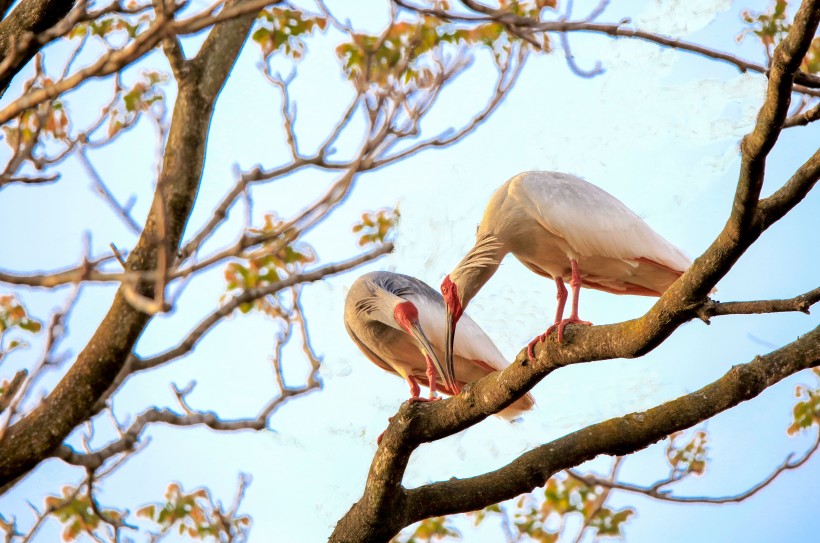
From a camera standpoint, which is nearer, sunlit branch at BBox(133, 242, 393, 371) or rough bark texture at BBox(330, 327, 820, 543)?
sunlit branch at BBox(133, 242, 393, 371)

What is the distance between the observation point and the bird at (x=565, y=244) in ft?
17.0

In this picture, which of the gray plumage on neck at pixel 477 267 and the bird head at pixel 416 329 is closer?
the gray plumage on neck at pixel 477 267

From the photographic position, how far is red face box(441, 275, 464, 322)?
19.2 feet

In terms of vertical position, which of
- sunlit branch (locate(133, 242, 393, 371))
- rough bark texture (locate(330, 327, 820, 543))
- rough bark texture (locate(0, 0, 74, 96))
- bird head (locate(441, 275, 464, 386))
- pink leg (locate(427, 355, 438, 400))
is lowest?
sunlit branch (locate(133, 242, 393, 371))

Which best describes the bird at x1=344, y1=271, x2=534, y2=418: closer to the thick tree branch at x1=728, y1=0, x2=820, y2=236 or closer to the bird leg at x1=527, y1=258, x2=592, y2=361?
the bird leg at x1=527, y1=258, x2=592, y2=361

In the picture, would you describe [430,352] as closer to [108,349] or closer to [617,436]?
[617,436]

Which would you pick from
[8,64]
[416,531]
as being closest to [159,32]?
[8,64]

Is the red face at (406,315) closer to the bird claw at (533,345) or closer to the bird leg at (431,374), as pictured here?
the bird leg at (431,374)

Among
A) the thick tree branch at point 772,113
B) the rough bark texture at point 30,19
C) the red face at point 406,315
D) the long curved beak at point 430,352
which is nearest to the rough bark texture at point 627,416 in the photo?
the thick tree branch at point 772,113

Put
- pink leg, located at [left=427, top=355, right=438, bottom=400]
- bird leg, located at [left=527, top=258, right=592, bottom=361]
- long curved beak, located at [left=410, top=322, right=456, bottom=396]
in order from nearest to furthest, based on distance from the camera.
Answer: bird leg, located at [left=527, top=258, right=592, bottom=361]
long curved beak, located at [left=410, top=322, right=456, bottom=396]
pink leg, located at [left=427, top=355, right=438, bottom=400]

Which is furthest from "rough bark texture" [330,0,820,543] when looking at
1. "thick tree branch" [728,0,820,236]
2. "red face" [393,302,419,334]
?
"red face" [393,302,419,334]

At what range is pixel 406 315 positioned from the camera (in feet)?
21.1

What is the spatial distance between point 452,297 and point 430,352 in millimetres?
603

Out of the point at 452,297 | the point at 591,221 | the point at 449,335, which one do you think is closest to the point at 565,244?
the point at 591,221
